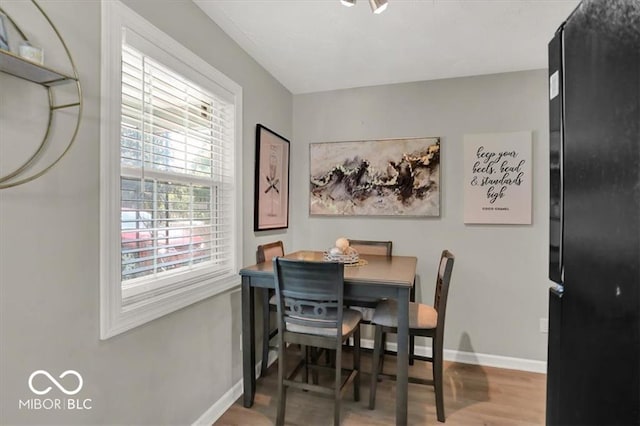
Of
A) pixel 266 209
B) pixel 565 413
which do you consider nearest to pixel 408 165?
pixel 266 209

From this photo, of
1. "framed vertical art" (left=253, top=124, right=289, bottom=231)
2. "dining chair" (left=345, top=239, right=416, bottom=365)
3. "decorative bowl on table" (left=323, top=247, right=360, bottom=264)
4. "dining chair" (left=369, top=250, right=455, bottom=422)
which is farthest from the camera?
"dining chair" (left=345, top=239, right=416, bottom=365)

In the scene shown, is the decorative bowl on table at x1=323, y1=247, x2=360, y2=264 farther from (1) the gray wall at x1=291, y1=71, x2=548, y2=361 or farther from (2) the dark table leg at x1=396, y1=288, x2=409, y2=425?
(1) the gray wall at x1=291, y1=71, x2=548, y2=361

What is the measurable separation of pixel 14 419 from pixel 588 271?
5.45 feet

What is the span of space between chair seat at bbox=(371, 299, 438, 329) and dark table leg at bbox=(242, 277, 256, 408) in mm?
814

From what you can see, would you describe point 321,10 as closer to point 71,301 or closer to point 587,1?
point 587,1

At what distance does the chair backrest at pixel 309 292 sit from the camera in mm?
1776

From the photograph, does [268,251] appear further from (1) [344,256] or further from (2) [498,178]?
(2) [498,178]

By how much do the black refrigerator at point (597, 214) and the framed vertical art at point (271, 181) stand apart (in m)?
2.14

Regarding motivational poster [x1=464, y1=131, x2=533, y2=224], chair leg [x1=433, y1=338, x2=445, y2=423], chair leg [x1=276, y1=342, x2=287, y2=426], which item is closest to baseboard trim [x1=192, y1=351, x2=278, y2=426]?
chair leg [x1=276, y1=342, x2=287, y2=426]

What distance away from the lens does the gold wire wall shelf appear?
964 millimetres

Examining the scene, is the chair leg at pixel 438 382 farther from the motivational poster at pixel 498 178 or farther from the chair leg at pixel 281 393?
the motivational poster at pixel 498 178

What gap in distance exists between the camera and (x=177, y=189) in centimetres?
185

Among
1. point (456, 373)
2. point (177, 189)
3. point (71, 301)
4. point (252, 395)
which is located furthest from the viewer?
point (456, 373)

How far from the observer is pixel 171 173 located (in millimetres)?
1766
